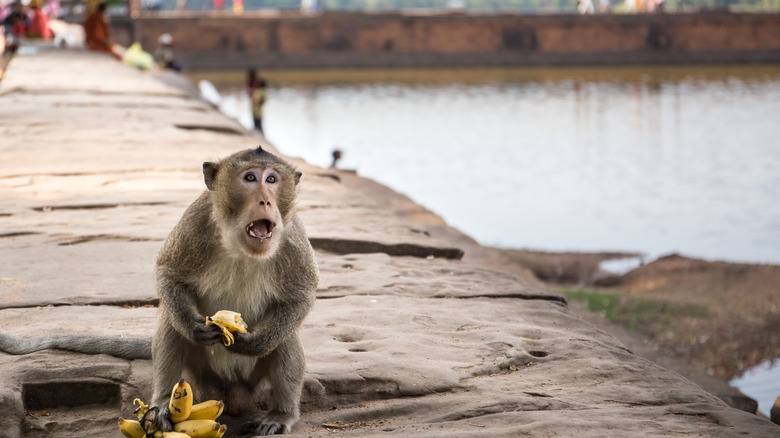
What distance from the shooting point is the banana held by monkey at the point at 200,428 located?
2.76 meters

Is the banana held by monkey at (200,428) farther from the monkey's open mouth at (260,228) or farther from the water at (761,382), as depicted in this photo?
the water at (761,382)

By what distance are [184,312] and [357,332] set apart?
117cm

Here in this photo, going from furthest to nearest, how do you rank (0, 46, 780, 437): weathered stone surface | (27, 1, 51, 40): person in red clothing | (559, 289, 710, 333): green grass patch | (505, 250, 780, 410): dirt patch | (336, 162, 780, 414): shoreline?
(27, 1, 51, 40): person in red clothing < (559, 289, 710, 333): green grass patch < (505, 250, 780, 410): dirt patch < (336, 162, 780, 414): shoreline < (0, 46, 780, 437): weathered stone surface

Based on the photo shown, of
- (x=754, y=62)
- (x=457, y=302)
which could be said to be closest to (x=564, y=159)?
(x=457, y=302)

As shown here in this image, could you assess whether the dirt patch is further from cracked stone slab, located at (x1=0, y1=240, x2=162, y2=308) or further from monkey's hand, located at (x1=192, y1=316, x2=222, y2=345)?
monkey's hand, located at (x1=192, y1=316, x2=222, y2=345)

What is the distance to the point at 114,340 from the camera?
3438mm

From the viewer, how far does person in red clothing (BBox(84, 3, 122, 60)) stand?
18.8 meters

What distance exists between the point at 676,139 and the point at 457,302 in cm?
1925

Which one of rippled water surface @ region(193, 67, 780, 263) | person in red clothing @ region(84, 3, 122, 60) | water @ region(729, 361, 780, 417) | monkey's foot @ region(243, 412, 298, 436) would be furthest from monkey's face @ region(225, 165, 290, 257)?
person in red clothing @ region(84, 3, 122, 60)

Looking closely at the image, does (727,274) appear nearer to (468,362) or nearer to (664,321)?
(664,321)

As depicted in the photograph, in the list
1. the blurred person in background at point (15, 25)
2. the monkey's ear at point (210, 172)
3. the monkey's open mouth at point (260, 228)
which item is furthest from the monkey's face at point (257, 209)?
the blurred person in background at point (15, 25)

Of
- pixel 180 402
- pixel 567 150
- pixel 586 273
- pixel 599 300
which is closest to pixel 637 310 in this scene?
pixel 599 300

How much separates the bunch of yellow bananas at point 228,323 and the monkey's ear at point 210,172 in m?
0.41

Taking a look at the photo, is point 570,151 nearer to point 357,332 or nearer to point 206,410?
point 357,332
